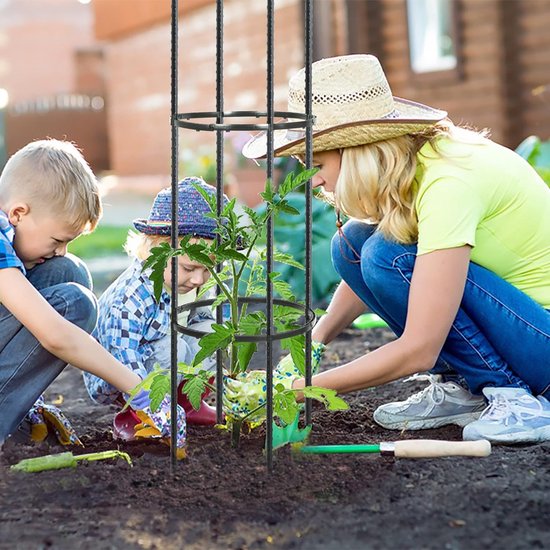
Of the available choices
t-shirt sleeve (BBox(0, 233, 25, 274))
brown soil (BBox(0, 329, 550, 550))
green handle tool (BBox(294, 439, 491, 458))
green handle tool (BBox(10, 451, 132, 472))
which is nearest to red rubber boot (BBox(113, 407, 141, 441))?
brown soil (BBox(0, 329, 550, 550))

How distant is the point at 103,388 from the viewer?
2848 millimetres

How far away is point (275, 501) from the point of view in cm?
208

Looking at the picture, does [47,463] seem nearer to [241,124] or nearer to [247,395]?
[247,395]

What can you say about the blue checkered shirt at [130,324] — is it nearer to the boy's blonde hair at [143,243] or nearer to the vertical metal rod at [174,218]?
the boy's blonde hair at [143,243]

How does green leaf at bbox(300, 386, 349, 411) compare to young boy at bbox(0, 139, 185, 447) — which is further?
young boy at bbox(0, 139, 185, 447)

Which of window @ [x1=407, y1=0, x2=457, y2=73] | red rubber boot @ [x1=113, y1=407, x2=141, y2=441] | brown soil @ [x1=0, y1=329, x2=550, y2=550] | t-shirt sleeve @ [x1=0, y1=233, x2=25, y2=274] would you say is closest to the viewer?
brown soil @ [x1=0, y1=329, x2=550, y2=550]

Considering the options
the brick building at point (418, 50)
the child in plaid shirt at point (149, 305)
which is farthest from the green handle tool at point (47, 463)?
the brick building at point (418, 50)

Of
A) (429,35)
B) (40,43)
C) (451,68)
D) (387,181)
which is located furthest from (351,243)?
(40,43)

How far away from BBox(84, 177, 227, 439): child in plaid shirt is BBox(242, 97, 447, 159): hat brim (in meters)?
0.26

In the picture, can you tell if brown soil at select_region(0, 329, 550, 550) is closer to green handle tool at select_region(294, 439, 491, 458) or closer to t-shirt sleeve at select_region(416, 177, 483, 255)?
green handle tool at select_region(294, 439, 491, 458)

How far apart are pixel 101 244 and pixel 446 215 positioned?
5531 mm

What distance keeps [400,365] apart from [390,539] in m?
0.68

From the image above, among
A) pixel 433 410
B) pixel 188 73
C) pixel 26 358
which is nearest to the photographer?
pixel 26 358

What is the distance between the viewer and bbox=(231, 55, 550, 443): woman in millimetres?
2430
